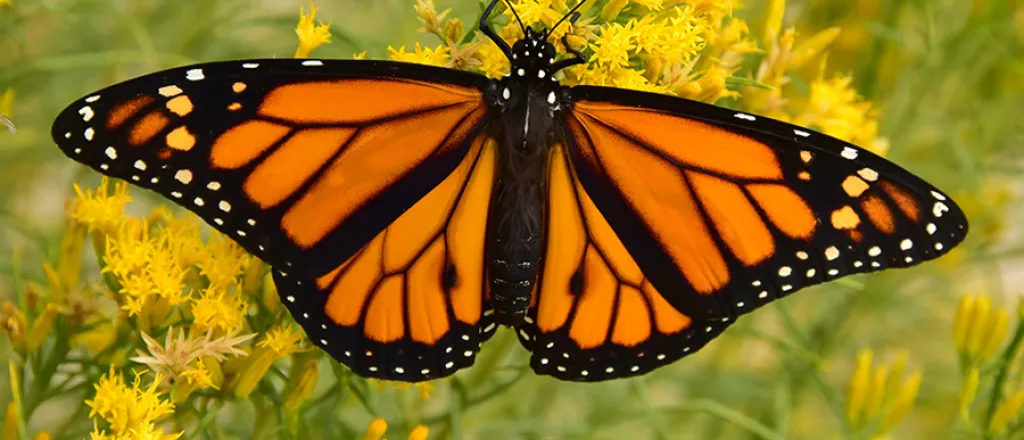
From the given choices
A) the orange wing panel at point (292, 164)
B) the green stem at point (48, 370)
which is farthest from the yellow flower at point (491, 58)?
the green stem at point (48, 370)

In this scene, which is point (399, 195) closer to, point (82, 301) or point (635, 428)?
point (82, 301)

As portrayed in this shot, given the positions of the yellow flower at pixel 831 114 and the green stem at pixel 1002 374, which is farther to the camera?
the yellow flower at pixel 831 114

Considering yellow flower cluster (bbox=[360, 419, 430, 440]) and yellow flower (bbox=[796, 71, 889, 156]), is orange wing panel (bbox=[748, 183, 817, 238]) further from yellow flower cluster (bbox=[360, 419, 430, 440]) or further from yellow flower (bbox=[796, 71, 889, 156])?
yellow flower cluster (bbox=[360, 419, 430, 440])

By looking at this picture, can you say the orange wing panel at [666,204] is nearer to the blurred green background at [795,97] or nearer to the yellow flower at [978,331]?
the blurred green background at [795,97]

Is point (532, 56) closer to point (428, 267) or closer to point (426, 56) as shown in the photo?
point (426, 56)

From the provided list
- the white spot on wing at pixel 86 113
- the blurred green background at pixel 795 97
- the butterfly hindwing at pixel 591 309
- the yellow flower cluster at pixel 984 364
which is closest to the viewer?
the white spot on wing at pixel 86 113

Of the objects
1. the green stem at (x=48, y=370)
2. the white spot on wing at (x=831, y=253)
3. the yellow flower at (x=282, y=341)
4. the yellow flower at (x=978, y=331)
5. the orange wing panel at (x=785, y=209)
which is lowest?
the green stem at (x=48, y=370)

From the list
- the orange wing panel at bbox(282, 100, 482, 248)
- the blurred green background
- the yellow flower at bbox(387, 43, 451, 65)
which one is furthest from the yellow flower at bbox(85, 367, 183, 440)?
the yellow flower at bbox(387, 43, 451, 65)
